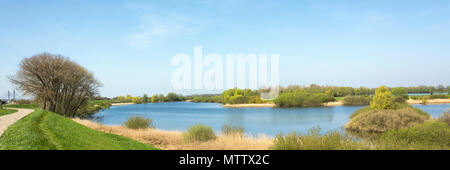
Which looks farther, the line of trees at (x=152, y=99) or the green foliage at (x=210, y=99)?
the line of trees at (x=152, y=99)

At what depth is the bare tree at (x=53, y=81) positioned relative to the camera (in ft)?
96.8

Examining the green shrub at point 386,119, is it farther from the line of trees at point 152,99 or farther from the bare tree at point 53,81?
the line of trees at point 152,99

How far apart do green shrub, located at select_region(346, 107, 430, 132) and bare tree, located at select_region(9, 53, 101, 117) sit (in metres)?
33.1

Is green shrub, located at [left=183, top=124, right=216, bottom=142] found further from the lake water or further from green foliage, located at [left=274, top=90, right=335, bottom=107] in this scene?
green foliage, located at [left=274, top=90, right=335, bottom=107]

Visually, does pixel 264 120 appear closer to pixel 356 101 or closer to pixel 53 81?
pixel 53 81

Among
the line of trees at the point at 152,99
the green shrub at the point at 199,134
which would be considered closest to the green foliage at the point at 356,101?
the green shrub at the point at 199,134

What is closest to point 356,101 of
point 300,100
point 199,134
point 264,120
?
point 300,100

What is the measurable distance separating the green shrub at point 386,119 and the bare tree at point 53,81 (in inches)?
1302

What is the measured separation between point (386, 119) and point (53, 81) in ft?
119

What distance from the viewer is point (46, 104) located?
31172 millimetres

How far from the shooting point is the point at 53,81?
31.3 m

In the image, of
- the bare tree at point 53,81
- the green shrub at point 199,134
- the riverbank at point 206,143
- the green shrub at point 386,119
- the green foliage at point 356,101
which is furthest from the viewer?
the green foliage at point 356,101
